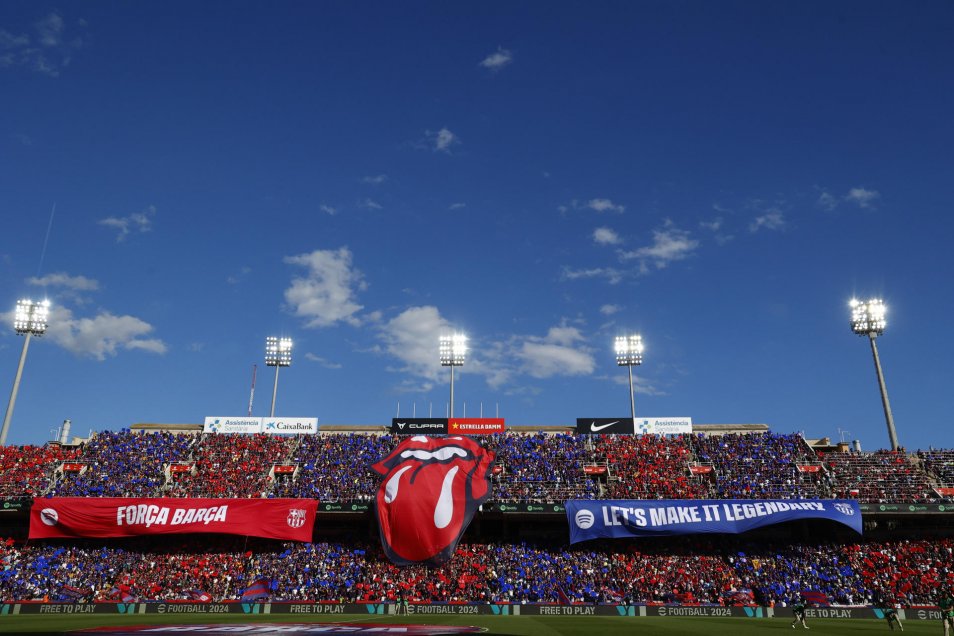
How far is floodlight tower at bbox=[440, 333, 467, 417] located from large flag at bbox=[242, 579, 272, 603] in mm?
35363

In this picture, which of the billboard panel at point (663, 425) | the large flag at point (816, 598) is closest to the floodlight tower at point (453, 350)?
the billboard panel at point (663, 425)

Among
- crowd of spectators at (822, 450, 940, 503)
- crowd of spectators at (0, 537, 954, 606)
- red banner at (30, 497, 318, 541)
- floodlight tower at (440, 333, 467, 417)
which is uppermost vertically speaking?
floodlight tower at (440, 333, 467, 417)

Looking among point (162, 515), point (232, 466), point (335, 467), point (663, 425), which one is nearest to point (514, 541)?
point (335, 467)

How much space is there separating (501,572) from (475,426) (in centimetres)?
2045

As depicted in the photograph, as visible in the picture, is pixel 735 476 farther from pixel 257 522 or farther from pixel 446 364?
pixel 257 522

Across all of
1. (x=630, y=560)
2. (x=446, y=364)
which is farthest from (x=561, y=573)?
(x=446, y=364)

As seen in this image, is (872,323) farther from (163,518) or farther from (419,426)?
(163,518)

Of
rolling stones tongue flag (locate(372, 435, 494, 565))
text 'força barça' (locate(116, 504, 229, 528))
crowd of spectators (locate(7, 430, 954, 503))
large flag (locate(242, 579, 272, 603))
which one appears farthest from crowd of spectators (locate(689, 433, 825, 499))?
text 'força barça' (locate(116, 504, 229, 528))

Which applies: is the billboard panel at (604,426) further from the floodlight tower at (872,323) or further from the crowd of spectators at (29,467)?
the crowd of spectators at (29,467)

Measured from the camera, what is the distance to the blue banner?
47344mm

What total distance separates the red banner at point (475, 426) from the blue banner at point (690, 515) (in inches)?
661

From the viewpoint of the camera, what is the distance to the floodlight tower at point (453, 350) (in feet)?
250

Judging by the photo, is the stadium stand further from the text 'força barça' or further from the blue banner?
the text 'força barça'

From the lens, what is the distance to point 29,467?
2240 inches
